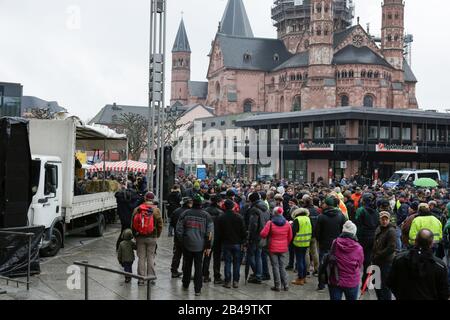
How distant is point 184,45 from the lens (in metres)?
129

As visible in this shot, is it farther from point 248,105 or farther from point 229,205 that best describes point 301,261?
point 248,105

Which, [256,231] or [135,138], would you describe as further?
[135,138]

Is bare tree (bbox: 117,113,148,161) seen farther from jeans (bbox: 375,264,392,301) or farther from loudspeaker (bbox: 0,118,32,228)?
jeans (bbox: 375,264,392,301)

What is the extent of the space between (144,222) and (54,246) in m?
4.45

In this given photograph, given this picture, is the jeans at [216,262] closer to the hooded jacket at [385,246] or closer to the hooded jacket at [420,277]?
the hooded jacket at [385,246]

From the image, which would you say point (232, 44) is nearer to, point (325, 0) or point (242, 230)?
point (325, 0)

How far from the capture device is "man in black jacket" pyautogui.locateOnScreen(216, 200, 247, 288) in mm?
10102

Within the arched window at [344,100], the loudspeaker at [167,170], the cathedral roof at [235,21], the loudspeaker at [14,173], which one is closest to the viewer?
the loudspeaker at [14,173]

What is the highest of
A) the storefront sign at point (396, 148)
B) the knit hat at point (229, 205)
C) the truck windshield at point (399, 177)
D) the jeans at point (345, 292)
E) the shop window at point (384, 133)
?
the shop window at point (384, 133)

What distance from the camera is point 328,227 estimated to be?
10.1 m

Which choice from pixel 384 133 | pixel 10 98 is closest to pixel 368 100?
pixel 384 133

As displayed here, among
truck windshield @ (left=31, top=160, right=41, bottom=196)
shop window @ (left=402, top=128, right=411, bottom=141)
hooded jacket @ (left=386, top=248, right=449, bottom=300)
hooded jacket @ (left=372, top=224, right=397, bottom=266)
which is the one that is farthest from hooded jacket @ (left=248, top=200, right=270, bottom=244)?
shop window @ (left=402, top=128, right=411, bottom=141)

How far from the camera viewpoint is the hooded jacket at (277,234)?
9945 mm

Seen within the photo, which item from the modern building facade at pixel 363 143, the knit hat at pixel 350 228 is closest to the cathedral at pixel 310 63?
the modern building facade at pixel 363 143
